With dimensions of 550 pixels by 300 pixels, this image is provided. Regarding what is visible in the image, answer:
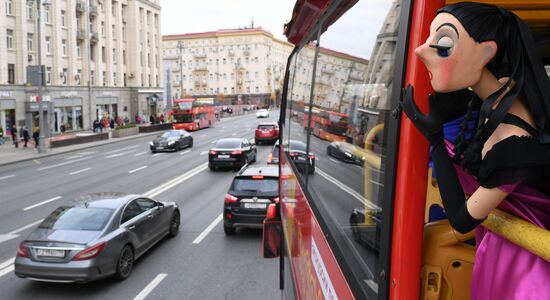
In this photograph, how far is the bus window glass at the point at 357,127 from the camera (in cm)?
173

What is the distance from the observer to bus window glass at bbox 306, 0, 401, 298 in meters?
1.73

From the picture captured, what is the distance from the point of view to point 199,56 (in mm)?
140875

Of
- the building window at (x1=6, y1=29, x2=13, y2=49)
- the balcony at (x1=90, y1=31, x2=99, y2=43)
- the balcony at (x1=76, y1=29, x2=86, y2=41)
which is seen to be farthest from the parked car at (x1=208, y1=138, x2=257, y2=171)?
the balcony at (x1=90, y1=31, x2=99, y2=43)

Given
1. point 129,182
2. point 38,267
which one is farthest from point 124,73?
point 38,267

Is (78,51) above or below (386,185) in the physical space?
above

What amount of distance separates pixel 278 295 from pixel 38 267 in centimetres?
425


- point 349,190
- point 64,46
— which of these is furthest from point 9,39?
point 349,190

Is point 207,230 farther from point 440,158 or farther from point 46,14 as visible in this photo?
point 46,14

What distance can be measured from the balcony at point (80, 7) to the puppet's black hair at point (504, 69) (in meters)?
58.7

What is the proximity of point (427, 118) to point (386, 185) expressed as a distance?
Result: 290 mm

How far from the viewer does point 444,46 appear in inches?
49.0

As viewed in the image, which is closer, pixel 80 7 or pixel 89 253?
pixel 89 253

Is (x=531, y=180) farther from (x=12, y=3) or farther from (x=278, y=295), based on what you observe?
(x=12, y=3)

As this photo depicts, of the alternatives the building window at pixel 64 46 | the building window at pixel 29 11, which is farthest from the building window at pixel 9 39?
the building window at pixel 64 46
